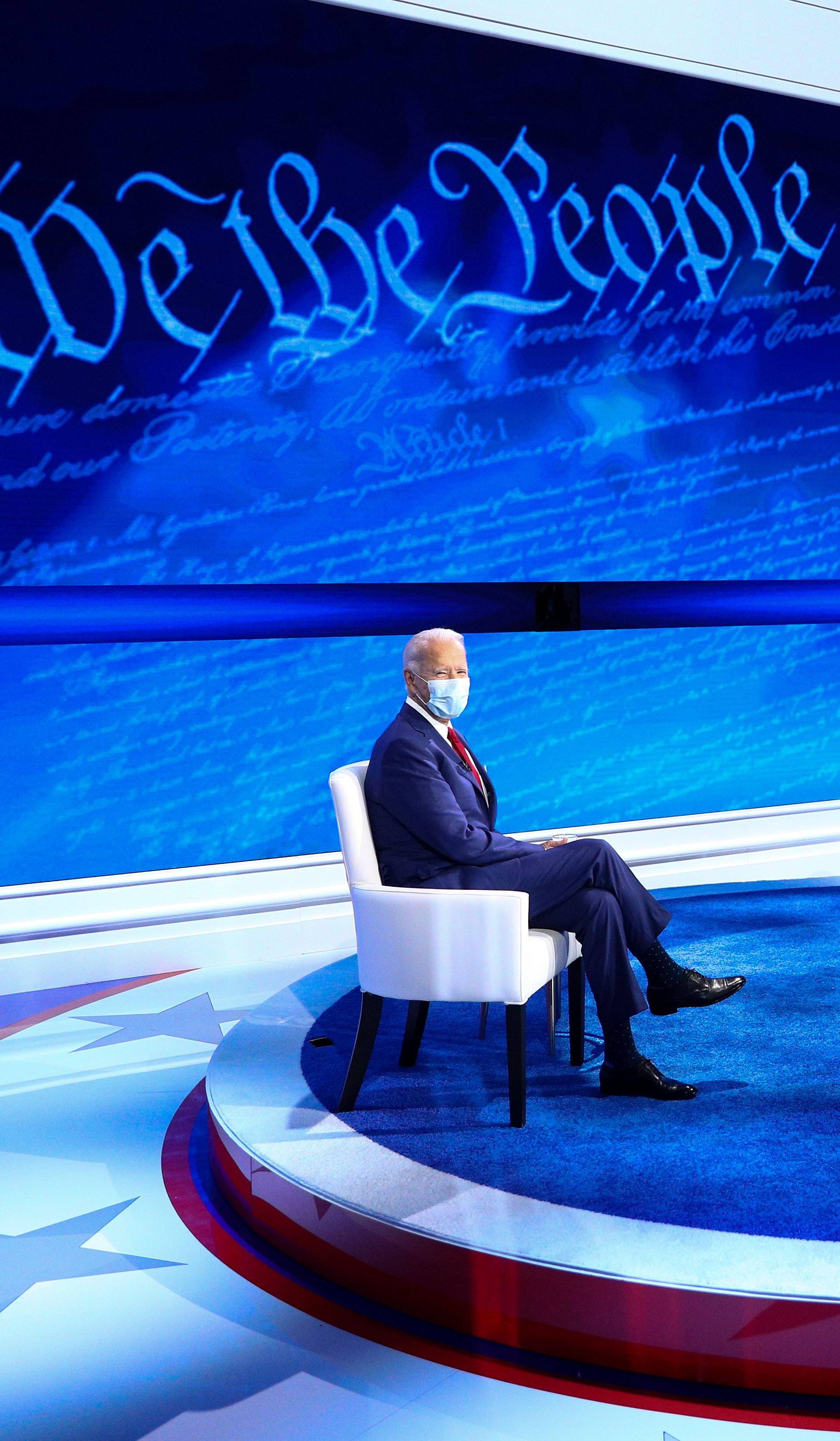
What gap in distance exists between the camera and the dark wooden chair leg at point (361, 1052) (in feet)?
9.24

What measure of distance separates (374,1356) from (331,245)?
413cm

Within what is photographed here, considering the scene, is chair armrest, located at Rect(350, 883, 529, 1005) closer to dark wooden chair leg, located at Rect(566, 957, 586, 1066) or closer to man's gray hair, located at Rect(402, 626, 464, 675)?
dark wooden chair leg, located at Rect(566, 957, 586, 1066)

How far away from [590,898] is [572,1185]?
73 centimetres

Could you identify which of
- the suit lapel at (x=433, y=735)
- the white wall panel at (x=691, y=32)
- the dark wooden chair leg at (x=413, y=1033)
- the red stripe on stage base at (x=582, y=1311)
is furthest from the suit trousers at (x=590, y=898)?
the white wall panel at (x=691, y=32)

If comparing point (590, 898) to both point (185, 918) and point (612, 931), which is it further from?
point (185, 918)

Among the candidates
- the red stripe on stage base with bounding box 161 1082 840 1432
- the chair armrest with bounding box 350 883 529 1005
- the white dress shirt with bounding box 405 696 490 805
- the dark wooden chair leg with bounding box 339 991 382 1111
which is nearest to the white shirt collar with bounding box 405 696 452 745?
the white dress shirt with bounding box 405 696 490 805

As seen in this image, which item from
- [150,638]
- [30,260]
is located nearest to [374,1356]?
[150,638]

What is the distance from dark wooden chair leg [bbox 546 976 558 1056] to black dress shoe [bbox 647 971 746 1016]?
0.29 m

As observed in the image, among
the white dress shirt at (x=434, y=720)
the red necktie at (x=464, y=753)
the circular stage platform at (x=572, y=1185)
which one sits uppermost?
the white dress shirt at (x=434, y=720)

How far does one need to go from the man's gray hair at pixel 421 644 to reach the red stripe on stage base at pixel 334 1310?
1.24m

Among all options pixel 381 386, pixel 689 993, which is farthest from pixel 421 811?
pixel 381 386

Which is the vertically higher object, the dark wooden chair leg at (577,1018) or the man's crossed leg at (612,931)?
the man's crossed leg at (612,931)

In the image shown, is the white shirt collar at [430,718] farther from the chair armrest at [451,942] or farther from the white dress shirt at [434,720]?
the chair armrest at [451,942]

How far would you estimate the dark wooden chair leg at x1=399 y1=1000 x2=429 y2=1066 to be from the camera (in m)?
3.15
